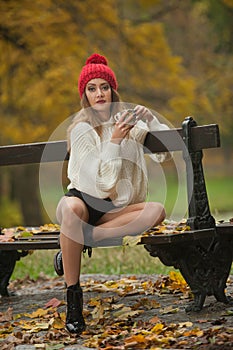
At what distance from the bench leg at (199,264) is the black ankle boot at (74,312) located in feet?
1.83

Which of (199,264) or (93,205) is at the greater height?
(93,205)

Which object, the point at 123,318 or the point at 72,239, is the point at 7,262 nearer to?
the point at 123,318

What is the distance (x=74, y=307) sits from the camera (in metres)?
4.41

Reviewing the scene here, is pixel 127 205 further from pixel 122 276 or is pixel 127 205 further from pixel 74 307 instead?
pixel 122 276

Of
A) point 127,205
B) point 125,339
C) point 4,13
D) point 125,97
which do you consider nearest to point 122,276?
point 127,205

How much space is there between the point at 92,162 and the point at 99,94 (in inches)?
21.8

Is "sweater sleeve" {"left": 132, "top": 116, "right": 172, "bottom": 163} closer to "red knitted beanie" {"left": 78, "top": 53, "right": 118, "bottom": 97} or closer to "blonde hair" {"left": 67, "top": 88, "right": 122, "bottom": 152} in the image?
"blonde hair" {"left": 67, "top": 88, "right": 122, "bottom": 152}

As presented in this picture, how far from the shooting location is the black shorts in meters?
Result: 4.59

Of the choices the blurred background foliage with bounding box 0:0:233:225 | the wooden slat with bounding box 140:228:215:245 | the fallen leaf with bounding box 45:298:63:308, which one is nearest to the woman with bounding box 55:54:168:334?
the wooden slat with bounding box 140:228:215:245

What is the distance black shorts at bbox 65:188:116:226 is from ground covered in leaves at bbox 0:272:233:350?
66cm

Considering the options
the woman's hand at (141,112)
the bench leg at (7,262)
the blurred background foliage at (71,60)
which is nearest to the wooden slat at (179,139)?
the woman's hand at (141,112)

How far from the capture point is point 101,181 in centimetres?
454

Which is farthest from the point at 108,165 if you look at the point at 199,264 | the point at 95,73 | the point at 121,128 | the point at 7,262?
the point at 7,262

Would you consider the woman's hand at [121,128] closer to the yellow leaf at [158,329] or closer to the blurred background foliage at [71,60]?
the yellow leaf at [158,329]
